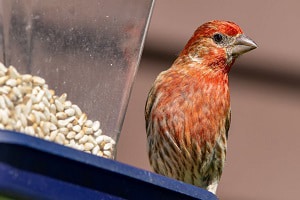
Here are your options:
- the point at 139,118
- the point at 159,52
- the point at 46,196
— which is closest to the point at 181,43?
the point at 159,52

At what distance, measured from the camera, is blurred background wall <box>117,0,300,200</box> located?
5.77m

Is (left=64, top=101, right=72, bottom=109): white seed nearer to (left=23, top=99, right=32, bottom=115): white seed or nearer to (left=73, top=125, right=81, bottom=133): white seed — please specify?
(left=73, top=125, right=81, bottom=133): white seed

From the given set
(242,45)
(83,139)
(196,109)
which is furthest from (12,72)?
(242,45)

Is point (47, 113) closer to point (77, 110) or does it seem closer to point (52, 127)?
point (52, 127)

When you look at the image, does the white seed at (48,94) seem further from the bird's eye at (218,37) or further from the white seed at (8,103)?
the bird's eye at (218,37)

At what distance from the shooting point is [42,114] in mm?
3451

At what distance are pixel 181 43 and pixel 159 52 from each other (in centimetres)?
15

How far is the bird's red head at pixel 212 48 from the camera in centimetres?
526

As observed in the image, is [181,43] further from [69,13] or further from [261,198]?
[69,13]

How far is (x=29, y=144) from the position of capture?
2924 millimetres

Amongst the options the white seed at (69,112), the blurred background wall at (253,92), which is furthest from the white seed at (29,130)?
the blurred background wall at (253,92)

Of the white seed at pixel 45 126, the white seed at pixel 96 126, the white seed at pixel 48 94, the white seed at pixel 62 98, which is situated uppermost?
the white seed at pixel 48 94

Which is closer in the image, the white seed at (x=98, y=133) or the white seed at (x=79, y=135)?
the white seed at (x=79, y=135)

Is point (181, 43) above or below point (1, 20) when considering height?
below
